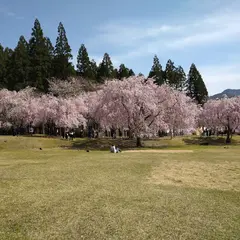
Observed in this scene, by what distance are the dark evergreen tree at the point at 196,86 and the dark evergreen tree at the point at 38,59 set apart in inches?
1383

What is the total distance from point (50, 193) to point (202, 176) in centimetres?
774

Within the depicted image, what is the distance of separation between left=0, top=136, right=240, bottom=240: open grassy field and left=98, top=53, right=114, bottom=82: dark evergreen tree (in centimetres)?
6283

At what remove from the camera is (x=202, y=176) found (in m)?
16.3

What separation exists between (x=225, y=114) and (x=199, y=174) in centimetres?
3741

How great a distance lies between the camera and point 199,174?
662 inches

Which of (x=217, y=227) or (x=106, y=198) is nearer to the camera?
(x=217, y=227)

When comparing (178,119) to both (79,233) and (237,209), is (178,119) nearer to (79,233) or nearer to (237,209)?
(237,209)

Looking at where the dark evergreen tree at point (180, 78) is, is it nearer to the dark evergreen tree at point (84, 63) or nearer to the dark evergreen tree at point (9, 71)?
the dark evergreen tree at point (84, 63)

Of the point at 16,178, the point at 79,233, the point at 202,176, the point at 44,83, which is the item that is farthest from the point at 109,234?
the point at 44,83

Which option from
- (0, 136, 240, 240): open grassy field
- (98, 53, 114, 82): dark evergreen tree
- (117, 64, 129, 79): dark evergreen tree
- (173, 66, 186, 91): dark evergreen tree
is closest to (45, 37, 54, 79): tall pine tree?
(98, 53, 114, 82): dark evergreen tree

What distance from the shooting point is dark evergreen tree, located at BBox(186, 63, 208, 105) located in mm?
83375

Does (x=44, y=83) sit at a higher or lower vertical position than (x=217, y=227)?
higher

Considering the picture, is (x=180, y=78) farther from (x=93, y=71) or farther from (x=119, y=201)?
(x=119, y=201)

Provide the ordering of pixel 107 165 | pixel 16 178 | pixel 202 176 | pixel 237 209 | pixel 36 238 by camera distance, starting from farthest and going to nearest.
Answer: pixel 107 165 → pixel 202 176 → pixel 16 178 → pixel 237 209 → pixel 36 238
